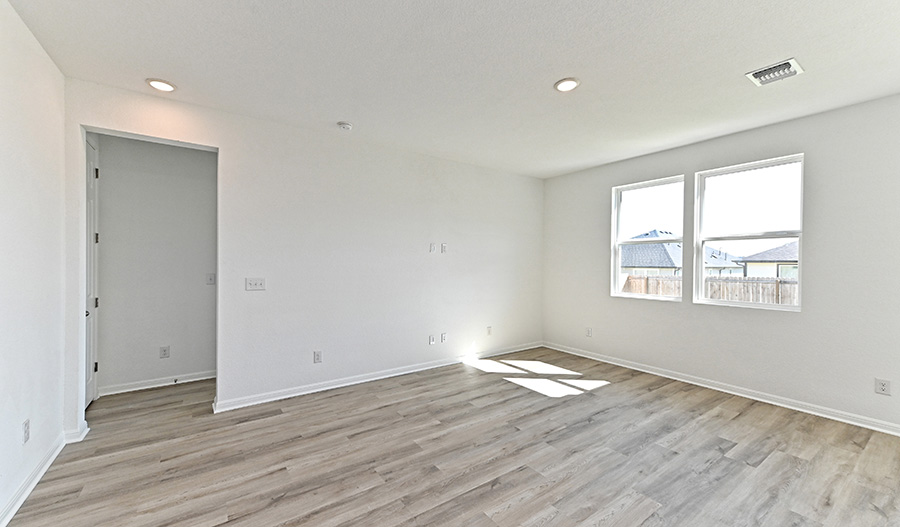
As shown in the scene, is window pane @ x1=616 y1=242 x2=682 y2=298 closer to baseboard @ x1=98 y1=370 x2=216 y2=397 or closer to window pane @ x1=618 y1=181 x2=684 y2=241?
window pane @ x1=618 y1=181 x2=684 y2=241

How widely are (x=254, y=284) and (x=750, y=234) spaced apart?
4811mm

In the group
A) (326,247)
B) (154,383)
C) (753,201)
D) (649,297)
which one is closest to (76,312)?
(154,383)

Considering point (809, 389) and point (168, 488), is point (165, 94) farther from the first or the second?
point (809, 389)

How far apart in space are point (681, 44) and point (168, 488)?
156 inches

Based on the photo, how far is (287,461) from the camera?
242cm

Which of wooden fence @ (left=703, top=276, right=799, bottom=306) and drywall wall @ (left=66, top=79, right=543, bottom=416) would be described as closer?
drywall wall @ (left=66, top=79, right=543, bottom=416)

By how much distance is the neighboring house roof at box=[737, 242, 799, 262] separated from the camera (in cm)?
342

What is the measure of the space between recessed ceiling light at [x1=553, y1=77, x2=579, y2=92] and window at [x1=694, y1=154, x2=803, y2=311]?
2.23 metres

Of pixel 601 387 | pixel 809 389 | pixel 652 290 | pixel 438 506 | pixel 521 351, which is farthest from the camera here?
pixel 521 351

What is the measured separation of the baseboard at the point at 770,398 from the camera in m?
2.90

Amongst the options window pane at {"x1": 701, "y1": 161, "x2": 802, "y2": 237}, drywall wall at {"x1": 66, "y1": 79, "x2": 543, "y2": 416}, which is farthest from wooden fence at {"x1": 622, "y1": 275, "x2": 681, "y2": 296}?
drywall wall at {"x1": 66, "y1": 79, "x2": 543, "y2": 416}

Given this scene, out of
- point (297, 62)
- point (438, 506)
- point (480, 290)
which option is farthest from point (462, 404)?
point (297, 62)

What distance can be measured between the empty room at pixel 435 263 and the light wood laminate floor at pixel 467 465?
0.08 feet

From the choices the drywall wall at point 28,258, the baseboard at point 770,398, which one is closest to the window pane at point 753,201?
the baseboard at point 770,398
